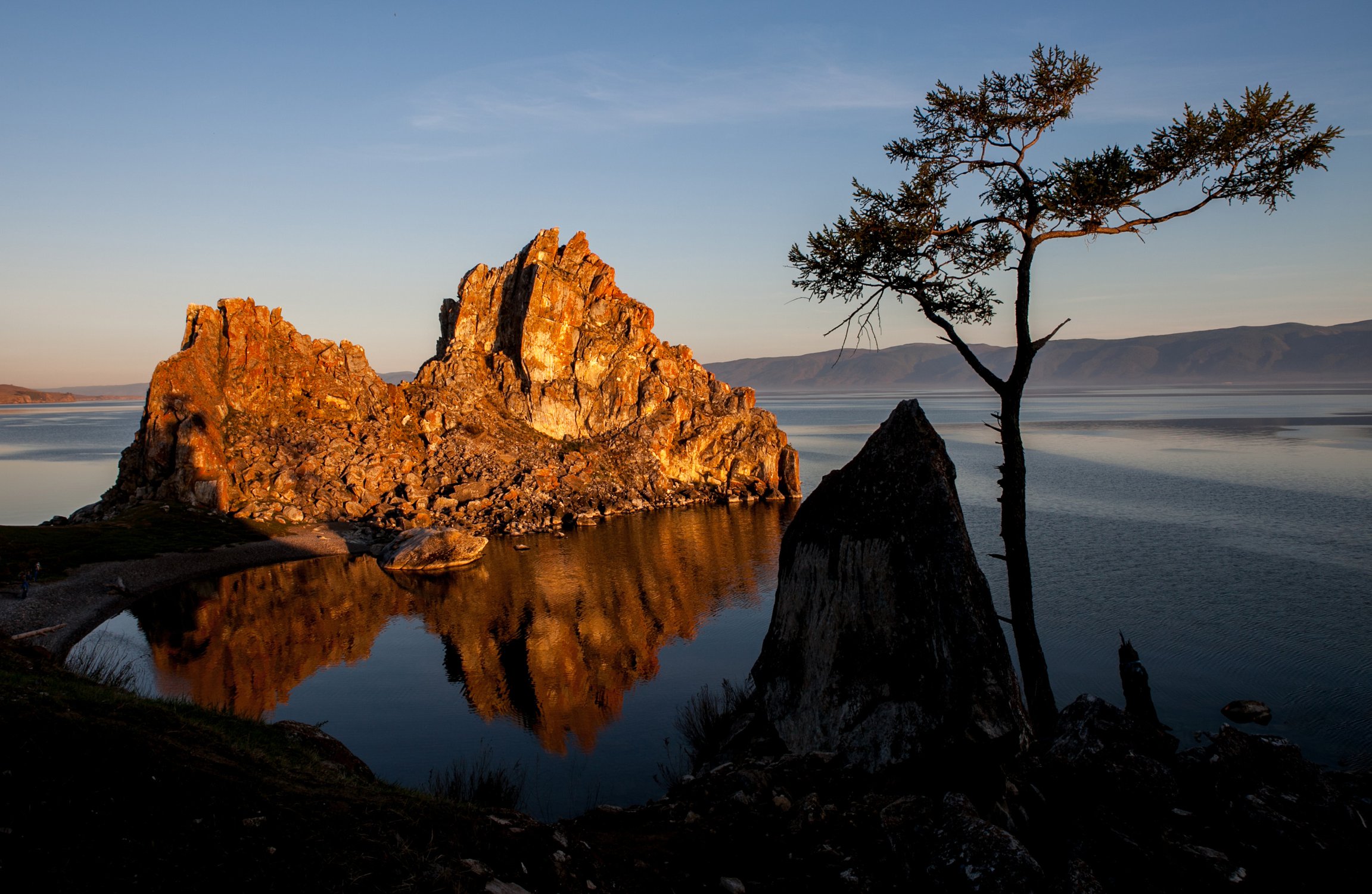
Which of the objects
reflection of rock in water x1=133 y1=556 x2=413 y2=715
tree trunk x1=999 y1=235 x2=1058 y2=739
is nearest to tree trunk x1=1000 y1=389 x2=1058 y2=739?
tree trunk x1=999 y1=235 x2=1058 y2=739

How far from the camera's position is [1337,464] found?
77.2 meters

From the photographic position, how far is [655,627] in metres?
39.8

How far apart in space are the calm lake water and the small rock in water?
0.43 meters

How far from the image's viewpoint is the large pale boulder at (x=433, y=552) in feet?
180

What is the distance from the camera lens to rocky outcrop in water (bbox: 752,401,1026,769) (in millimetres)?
13664

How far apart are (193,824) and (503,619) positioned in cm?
3349

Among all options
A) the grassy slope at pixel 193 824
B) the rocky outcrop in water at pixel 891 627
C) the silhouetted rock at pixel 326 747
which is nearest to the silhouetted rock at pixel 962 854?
the rocky outcrop in water at pixel 891 627

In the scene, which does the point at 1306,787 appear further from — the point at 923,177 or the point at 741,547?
the point at 741,547

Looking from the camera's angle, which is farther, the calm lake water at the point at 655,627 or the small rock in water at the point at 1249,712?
the calm lake water at the point at 655,627

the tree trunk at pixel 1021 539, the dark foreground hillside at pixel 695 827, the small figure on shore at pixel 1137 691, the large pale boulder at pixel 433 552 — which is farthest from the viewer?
the large pale boulder at pixel 433 552

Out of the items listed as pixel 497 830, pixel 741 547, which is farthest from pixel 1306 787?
pixel 741 547

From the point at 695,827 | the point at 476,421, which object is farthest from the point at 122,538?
the point at 695,827

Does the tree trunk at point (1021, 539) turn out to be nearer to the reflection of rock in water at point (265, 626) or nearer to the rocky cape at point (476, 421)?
the reflection of rock in water at point (265, 626)

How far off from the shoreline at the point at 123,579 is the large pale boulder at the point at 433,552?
7020mm
